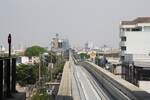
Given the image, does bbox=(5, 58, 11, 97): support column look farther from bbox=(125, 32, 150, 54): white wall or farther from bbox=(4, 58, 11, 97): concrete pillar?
bbox=(125, 32, 150, 54): white wall

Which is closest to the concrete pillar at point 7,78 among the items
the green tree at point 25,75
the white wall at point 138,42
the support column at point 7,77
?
the support column at point 7,77

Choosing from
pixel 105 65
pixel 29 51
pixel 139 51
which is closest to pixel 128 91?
pixel 139 51

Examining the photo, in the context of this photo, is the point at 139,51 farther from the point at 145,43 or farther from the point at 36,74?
the point at 36,74

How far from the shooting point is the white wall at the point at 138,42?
2997 inches

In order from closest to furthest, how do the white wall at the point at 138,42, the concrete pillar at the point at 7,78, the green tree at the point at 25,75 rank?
the concrete pillar at the point at 7,78 → the green tree at the point at 25,75 → the white wall at the point at 138,42

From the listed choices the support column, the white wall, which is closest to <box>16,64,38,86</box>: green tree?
the white wall

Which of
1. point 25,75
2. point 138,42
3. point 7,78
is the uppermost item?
point 138,42

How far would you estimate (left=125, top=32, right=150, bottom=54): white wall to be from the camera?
250ft

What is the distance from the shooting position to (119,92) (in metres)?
34.1

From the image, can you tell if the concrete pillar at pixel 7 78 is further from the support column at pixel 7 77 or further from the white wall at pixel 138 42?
the white wall at pixel 138 42

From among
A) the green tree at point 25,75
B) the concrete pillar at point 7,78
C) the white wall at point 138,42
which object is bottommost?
the green tree at point 25,75

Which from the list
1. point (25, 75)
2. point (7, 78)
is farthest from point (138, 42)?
point (7, 78)

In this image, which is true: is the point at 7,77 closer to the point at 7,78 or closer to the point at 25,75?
the point at 7,78

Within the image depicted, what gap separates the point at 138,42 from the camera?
3004 inches
